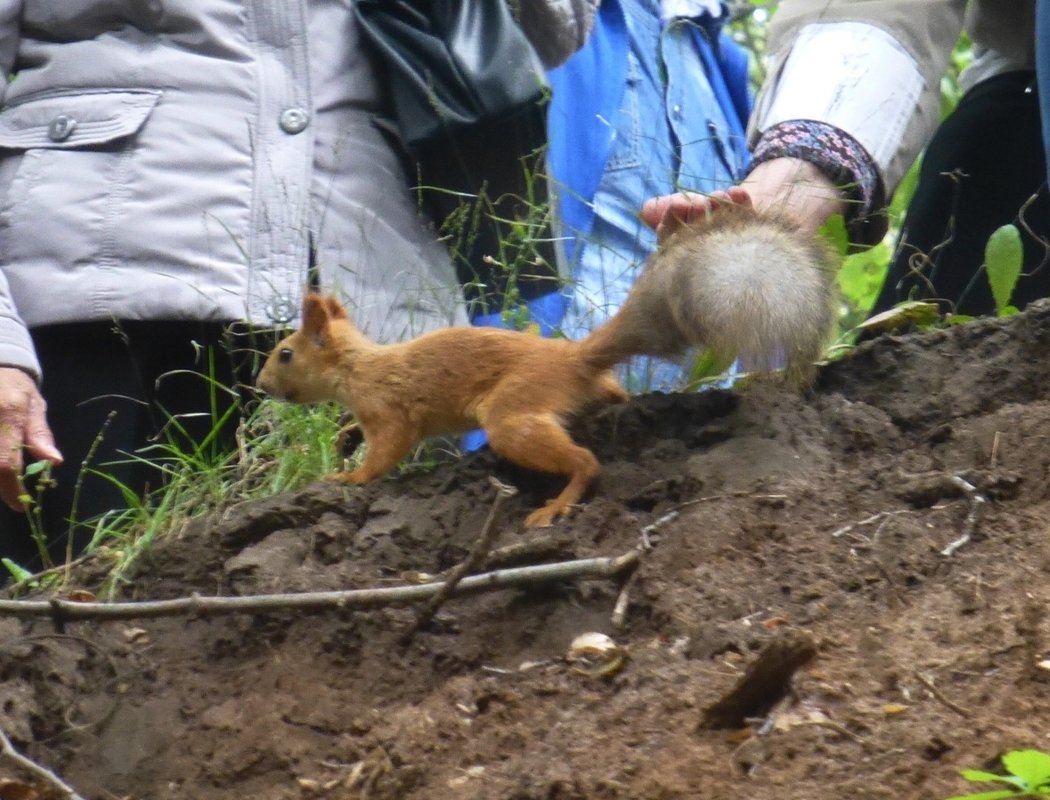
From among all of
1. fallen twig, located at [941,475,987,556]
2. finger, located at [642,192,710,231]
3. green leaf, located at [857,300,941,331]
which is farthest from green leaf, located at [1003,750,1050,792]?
green leaf, located at [857,300,941,331]

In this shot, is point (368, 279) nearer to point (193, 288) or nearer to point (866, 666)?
point (193, 288)

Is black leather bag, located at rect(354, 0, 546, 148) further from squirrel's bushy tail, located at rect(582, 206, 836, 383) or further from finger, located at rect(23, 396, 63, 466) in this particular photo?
finger, located at rect(23, 396, 63, 466)

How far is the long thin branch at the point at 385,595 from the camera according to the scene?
2182mm

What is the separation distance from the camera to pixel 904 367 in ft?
8.97

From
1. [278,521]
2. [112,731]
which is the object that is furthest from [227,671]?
[278,521]

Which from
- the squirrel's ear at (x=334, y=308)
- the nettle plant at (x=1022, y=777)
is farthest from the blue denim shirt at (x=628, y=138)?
the nettle plant at (x=1022, y=777)

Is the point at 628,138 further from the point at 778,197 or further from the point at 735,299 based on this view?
the point at 735,299

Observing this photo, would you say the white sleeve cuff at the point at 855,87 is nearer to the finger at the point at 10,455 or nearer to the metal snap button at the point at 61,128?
the metal snap button at the point at 61,128

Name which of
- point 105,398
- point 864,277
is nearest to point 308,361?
point 105,398

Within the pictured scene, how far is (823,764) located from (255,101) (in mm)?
1971

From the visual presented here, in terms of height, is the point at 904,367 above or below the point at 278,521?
above

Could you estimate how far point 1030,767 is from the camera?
1.49 meters

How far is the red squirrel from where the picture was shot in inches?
101

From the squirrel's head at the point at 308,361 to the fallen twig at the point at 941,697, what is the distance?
1.52 metres
